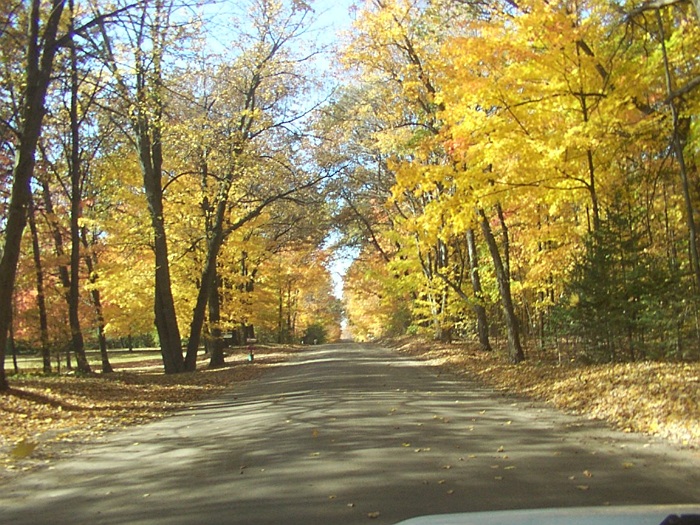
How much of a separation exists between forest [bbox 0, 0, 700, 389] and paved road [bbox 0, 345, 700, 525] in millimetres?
5349

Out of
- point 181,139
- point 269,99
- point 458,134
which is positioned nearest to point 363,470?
point 458,134

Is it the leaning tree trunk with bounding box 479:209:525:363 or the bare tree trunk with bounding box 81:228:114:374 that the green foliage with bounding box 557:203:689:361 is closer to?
the leaning tree trunk with bounding box 479:209:525:363

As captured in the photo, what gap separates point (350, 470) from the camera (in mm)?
6965

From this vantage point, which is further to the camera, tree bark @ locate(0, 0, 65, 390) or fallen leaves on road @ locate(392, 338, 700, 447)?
tree bark @ locate(0, 0, 65, 390)

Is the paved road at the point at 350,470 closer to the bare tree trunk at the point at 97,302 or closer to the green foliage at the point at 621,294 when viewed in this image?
the green foliage at the point at 621,294

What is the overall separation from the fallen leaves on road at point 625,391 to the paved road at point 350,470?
0.51 metres

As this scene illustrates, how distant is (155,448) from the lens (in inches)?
353

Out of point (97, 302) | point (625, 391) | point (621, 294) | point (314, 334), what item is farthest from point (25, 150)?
point (314, 334)

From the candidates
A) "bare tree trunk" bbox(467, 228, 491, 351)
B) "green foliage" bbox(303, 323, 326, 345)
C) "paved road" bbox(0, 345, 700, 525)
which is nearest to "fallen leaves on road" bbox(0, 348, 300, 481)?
"paved road" bbox(0, 345, 700, 525)

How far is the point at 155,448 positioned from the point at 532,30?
10.9 m

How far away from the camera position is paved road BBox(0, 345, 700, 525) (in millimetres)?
5676

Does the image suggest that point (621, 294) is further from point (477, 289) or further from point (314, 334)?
point (314, 334)

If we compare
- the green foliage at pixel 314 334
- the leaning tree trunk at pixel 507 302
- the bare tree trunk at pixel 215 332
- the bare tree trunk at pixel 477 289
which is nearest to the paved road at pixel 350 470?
the leaning tree trunk at pixel 507 302

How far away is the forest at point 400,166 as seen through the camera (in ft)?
43.9
